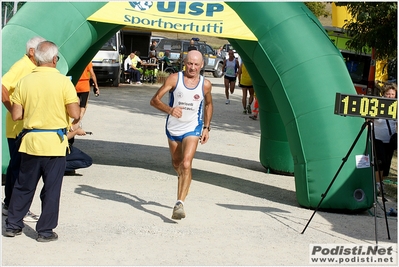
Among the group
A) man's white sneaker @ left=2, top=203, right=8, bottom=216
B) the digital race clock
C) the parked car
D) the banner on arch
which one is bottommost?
man's white sneaker @ left=2, top=203, right=8, bottom=216

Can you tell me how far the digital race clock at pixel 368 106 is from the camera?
7.05 m

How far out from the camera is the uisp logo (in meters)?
9.05

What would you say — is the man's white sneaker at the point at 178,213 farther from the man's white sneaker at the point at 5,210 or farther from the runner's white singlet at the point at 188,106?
the man's white sneaker at the point at 5,210

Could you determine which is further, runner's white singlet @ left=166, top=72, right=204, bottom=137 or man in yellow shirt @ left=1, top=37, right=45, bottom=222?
runner's white singlet @ left=166, top=72, right=204, bottom=137

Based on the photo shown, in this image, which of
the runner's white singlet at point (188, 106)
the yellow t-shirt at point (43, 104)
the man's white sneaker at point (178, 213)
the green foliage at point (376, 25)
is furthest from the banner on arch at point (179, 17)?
the green foliage at point (376, 25)

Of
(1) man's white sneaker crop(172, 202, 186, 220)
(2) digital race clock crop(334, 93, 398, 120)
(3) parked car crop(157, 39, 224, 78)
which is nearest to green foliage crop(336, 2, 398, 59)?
(2) digital race clock crop(334, 93, 398, 120)

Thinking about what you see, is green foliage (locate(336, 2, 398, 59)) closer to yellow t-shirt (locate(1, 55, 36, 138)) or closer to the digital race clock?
the digital race clock

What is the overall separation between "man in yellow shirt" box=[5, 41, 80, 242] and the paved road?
313 mm

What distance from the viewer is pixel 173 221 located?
7629mm

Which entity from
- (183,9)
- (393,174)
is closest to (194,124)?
(183,9)

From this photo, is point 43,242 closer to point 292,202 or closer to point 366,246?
point 366,246

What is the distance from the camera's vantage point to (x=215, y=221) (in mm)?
7742

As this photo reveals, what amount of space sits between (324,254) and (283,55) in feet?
9.53

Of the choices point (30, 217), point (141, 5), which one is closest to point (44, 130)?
point (30, 217)
